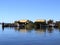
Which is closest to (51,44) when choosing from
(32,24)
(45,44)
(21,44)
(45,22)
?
(45,44)

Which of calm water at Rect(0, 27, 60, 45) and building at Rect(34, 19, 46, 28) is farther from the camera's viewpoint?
building at Rect(34, 19, 46, 28)

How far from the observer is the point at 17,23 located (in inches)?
2886

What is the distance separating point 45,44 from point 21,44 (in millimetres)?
2078

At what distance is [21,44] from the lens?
54.2 ft

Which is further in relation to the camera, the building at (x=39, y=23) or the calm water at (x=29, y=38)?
the building at (x=39, y=23)

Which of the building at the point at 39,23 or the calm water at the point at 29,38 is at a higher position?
the building at the point at 39,23

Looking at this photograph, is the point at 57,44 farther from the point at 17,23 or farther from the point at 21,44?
the point at 17,23

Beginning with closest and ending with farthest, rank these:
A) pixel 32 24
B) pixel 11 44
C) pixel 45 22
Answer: pixel 11 44 → pixel 32 24 → pixel 45 22

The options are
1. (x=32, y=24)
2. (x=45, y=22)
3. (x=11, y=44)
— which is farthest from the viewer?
(x=45, y=22)

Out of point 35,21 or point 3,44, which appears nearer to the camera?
point 3,44

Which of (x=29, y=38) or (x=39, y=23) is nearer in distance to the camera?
(x=29, y=38)

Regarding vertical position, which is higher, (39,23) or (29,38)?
(39,23)

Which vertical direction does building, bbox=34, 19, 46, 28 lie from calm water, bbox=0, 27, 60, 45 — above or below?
above

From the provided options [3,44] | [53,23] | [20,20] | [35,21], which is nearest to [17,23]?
[20,20]
